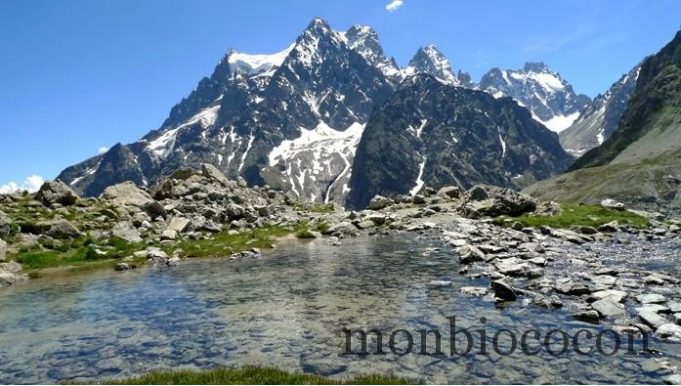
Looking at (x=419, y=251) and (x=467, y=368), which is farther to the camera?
(x=419, y=251)

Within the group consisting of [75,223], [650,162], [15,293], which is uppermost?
[650,162]

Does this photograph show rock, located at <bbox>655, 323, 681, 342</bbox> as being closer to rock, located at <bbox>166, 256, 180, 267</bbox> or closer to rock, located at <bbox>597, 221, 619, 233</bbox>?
rock, located at <bbox>166, 256, 180, 267</bbox>

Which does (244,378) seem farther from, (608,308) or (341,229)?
(341,229)

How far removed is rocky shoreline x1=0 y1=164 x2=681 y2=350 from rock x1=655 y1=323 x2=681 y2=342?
35 mm

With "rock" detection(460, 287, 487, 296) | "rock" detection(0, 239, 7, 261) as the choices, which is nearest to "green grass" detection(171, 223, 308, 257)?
"rock" detection(0, 239, 7, 261)

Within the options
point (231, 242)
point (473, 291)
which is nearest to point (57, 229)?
point (231, 242)

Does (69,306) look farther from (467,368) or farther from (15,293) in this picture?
(467,368)

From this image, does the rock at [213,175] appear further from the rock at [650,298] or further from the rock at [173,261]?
the rock at [650,298]

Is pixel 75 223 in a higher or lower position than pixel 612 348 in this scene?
higher

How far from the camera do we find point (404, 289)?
27.2 meters

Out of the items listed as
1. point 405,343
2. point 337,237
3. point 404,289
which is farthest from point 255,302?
point 337,237

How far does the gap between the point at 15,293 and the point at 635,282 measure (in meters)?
38.6

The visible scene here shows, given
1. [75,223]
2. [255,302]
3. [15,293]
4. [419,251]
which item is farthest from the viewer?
[75,223]

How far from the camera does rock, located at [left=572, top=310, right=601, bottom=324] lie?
18.9 m
